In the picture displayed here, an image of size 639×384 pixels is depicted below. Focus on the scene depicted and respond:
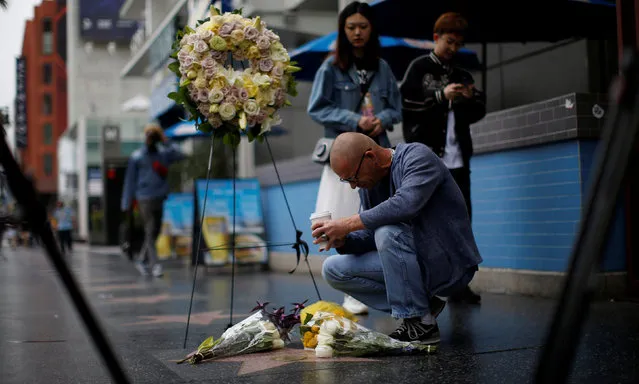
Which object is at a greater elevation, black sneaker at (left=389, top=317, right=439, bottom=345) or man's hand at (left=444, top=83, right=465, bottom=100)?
man's hand at (left=444, top=83, right=465, bottom=100)

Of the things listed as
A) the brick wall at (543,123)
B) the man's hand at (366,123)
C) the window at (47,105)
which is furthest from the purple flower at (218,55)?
the window at (47,105)

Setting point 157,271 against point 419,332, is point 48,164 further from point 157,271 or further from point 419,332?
point 419,332

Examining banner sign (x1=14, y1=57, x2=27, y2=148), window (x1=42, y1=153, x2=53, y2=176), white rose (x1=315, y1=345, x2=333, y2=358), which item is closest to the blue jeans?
white rose (x1=315, y1=345, x2=333, y2=358)

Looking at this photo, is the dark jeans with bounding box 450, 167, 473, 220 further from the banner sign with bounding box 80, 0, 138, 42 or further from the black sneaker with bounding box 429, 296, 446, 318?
the banner sign with bounding box 80, 0, 138, 42

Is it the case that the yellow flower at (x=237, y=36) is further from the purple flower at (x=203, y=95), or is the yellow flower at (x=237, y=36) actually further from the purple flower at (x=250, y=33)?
the purple flower at (x=203, y=95)

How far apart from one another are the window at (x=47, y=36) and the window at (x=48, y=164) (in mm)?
11355

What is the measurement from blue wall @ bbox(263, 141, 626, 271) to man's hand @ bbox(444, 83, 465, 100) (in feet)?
3.98

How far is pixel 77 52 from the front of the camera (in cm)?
6134

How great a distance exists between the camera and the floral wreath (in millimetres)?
4805

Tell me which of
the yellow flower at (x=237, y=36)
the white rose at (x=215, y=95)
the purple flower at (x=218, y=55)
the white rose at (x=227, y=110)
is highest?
the yellow flower at (x=237, y=36)

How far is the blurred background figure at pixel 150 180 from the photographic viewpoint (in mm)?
11227

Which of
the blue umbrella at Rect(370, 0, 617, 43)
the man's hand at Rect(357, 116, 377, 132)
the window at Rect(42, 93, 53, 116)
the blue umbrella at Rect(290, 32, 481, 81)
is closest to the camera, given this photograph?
the man's hand at Rect(357, 116, 377, 132)

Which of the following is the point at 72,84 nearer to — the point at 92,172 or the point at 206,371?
the point at 92,172

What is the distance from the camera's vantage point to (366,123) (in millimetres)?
5660
